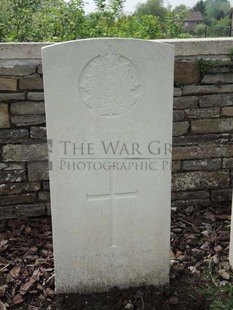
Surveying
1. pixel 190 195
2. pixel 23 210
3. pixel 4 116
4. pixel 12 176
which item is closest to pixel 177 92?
pixel 190 195

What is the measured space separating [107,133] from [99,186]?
315mm

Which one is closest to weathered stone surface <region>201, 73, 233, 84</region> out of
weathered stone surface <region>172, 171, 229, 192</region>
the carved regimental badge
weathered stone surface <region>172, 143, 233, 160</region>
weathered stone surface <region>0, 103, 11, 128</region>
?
weathered stone surface <region>172, 143, 233, 160</region>

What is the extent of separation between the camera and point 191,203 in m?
3.49

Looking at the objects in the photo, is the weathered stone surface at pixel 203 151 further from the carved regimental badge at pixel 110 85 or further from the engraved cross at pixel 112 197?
the carved regimental badge at pixel 110 85

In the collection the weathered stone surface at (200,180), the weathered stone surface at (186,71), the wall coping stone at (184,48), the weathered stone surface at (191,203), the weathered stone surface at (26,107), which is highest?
the wall coping stone at (184,48)

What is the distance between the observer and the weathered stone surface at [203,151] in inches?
131

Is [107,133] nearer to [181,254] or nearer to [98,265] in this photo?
[98,265]

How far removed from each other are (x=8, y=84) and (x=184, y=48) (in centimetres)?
134

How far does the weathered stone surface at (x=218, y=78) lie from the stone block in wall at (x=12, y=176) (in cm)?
159

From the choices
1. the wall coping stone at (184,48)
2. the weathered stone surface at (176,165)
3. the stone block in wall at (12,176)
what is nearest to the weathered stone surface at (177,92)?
the wall coping stone at (184,48)

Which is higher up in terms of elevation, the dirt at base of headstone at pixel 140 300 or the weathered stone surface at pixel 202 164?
the weathered stone surface at pixel 202 164

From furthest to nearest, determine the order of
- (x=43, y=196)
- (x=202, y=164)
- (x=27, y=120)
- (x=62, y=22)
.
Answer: (x=62, y=22)
(x=202, y=164)
(x=43, y=196)
(x=27, y=120)

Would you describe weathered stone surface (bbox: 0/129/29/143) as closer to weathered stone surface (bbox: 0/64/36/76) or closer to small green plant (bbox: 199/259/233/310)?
weathered stone surface (bbox: 0/64/36/76)

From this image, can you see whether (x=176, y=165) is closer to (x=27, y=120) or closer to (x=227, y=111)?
(x=227, y=111)
